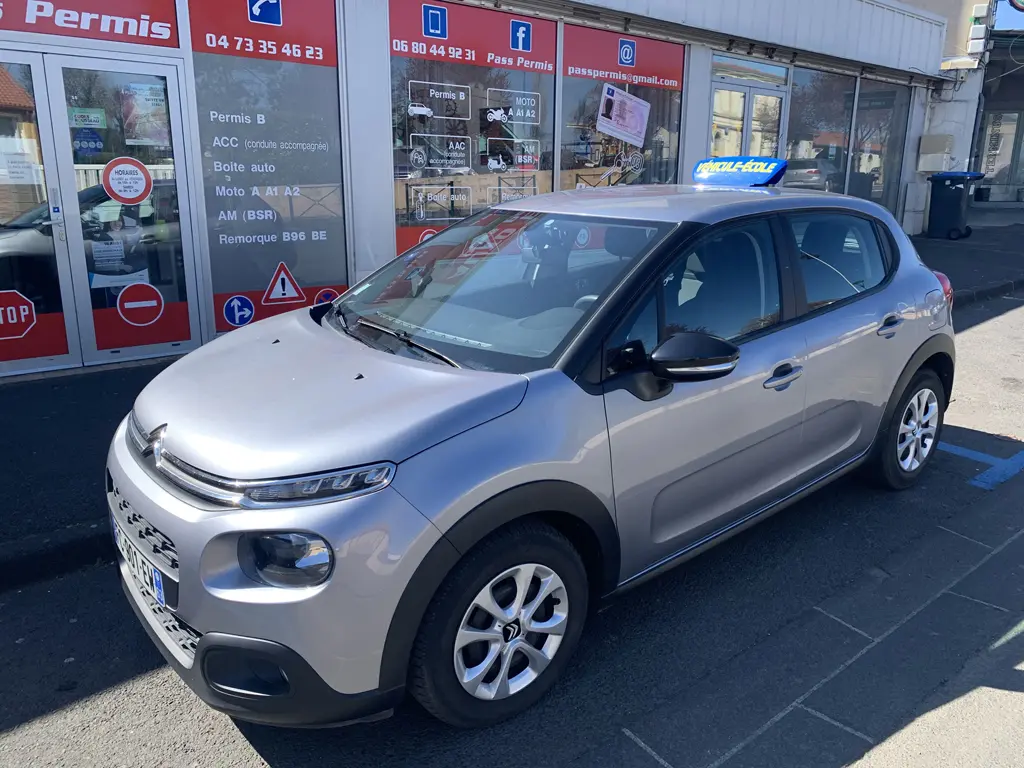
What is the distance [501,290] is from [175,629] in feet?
5.57

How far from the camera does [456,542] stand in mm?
2338

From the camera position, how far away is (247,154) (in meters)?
6.63

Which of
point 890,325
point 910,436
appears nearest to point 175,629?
point 890,325

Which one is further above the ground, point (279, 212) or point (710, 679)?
point (279, 212)

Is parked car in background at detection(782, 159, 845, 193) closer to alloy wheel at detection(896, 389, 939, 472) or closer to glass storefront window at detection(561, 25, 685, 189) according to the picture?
glass storefront window at detection(561, 25, 685, 189)

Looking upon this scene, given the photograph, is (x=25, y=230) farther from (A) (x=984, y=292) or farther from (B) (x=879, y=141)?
(B) (x=879, y=141)

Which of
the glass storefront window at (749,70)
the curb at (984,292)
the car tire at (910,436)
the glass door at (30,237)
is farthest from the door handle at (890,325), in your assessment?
the glass storefront window at (749,70)

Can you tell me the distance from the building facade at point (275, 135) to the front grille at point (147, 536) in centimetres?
411

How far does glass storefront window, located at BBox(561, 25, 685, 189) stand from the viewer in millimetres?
8844

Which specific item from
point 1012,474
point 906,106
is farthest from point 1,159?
point 906,106

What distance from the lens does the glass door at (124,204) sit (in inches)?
233

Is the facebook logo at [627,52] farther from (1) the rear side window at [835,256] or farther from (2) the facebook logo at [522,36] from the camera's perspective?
(1) the rear side window at [835,256]

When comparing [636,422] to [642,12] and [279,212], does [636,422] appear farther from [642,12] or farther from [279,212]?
[642,12]

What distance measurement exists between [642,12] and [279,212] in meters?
4.64
